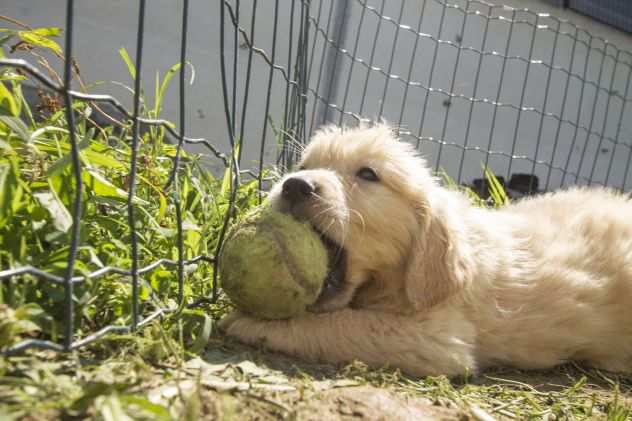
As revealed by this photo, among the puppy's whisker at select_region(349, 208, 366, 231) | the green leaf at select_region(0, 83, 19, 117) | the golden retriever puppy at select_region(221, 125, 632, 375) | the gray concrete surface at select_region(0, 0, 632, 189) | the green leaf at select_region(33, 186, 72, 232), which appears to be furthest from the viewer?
the gray concrete surface at select_region(0, 0, 632, 189)

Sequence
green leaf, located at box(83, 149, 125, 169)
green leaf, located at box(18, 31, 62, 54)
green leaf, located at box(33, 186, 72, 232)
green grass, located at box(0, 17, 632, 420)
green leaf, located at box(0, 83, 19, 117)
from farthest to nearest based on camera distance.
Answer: green leaf, located at box(18, 31, 62, 54) < green leaf, located at box(83, 149, 125, 169) < green leaf, located at box(0, 83, 19, 117) < green leaf, located at box(33, 186, 72, 232) < green grass, located at box(0, 17, 632, 420)

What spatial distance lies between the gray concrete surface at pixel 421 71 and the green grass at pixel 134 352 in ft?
8.76

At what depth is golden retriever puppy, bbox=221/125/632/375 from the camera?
2211 mm

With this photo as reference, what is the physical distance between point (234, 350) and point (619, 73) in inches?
373

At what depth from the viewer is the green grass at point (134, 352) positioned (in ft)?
4.18

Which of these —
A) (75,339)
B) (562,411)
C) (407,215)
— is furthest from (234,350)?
(562,411)

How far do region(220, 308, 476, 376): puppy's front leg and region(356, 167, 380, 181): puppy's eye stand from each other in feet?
1.80

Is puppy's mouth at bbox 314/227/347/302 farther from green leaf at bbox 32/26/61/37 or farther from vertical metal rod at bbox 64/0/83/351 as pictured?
green leaf at bbox 32/26/61/37

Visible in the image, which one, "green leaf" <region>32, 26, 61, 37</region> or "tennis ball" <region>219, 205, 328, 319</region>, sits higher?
"green leaf" <region>32, 26, 61, 37</region>

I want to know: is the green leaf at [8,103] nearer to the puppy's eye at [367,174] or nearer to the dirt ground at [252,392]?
the dirt ground at [252,392]

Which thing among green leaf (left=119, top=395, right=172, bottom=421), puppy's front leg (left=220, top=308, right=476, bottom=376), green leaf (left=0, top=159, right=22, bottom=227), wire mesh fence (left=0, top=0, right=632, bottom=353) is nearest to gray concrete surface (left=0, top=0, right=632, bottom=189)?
wire mesh fence (left=0, top=0, right=632, bottom=353)

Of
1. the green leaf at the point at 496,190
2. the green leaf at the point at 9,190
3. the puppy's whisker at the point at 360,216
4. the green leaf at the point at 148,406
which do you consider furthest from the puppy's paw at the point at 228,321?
the green leaf at the point at 496,190

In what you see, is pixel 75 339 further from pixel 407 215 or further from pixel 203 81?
pixel 203 81

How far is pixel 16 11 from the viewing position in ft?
18.4
